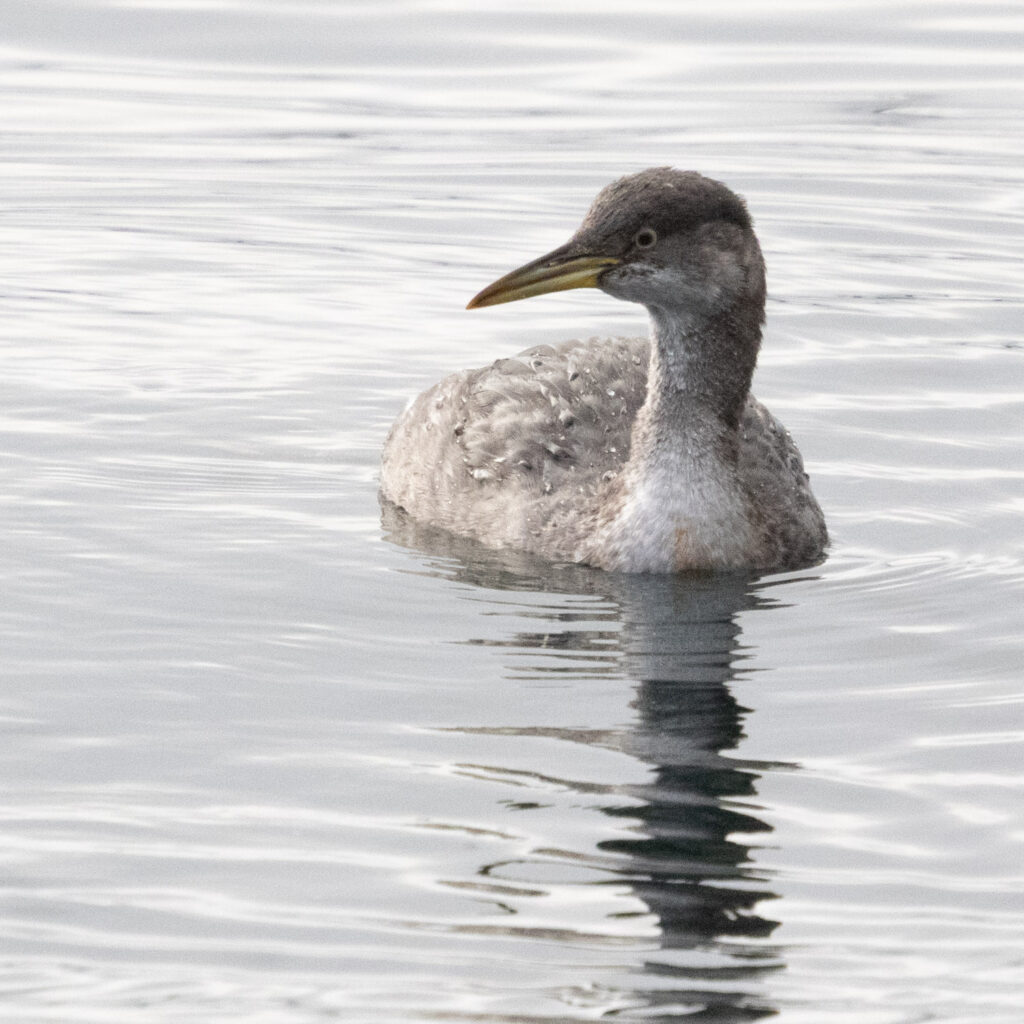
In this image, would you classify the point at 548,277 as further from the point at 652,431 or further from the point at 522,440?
the point at 522,440

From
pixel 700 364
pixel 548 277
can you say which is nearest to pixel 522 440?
pixel 700 364

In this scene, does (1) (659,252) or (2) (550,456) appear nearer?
(1) (659,252)

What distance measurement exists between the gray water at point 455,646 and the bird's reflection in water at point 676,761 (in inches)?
0.7

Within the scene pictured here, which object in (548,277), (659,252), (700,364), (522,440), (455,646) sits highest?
(659,252)

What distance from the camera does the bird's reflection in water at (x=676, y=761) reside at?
6.11 metres

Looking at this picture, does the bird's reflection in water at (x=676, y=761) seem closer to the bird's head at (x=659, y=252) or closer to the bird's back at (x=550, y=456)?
the bird's back at (x=550, y=456)

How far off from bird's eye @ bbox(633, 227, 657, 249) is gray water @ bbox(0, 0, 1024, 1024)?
4.85ft

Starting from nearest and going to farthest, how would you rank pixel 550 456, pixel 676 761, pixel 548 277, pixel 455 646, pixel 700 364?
pixel 676 761
pixel 455 646
pixel 548 277
pixel 700 364
pixel 550 456

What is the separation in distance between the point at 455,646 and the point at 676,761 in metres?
1.50

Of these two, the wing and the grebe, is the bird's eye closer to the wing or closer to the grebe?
the grebe

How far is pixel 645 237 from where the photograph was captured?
387 inches

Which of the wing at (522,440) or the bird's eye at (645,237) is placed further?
the wing at (522,440)

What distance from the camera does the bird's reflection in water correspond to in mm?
6105

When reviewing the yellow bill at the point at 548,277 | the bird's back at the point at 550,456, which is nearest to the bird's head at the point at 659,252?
the yellow bill at the point at 548,277
